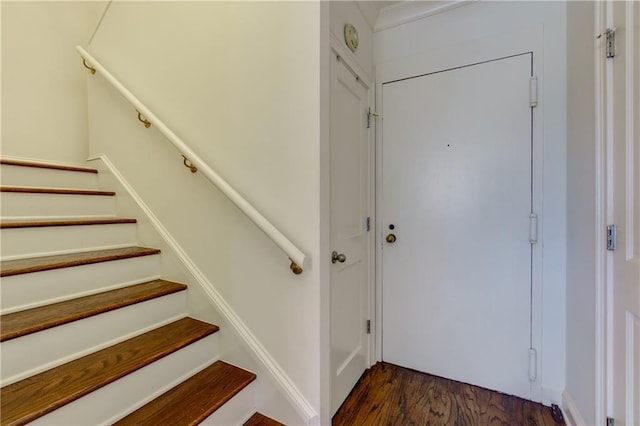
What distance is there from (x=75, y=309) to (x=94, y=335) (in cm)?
14

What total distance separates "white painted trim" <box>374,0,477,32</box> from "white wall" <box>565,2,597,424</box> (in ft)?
2.05

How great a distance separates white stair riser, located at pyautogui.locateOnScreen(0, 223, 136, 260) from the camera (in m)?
1.36

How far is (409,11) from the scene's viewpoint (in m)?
1.84

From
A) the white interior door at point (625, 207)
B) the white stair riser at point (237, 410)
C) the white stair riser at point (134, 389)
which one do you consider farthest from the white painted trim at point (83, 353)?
the white interior door at point (625, 207)

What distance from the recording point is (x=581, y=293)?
1307mm

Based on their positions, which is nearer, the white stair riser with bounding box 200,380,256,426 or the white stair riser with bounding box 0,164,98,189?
the white stair riser with bounding box 200,380,256,426

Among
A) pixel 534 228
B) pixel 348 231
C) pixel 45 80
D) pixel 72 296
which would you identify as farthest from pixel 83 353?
pixel 45 80

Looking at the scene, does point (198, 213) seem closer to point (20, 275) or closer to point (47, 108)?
point (20, 275)

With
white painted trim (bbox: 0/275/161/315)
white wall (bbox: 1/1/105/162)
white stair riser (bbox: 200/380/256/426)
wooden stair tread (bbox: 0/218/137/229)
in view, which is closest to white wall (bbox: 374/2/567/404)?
white stair riser (bbox: 200/380/256/426)

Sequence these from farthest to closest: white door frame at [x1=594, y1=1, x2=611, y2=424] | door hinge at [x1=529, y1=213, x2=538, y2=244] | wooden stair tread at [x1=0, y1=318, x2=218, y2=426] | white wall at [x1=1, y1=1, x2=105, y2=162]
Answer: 1. white wall at [x1=1, y1=1, x2=105, y2=162]
2. door hinge at [x1=529, y1=213, x2=538, y2=244]
3. white door frame at [x1=594, y1=1, x2=611, y2=424]
4. wooden stair tread at [x1=0, y1=318, x2=218, y2=426]

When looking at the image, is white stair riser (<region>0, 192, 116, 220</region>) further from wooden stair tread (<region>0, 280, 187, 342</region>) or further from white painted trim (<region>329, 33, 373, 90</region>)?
white painted trim (<region>329, 33, 373, 90</region>)

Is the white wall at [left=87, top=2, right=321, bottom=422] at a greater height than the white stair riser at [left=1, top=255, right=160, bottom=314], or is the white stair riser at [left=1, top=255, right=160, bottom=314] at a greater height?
the white wall at [left=87, top=2, right=321, bottom=422]

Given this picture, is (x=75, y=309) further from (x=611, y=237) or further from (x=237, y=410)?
(x=611, y=237)

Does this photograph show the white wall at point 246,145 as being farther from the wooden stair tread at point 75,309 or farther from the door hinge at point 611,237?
the door hinge at point 611,237
